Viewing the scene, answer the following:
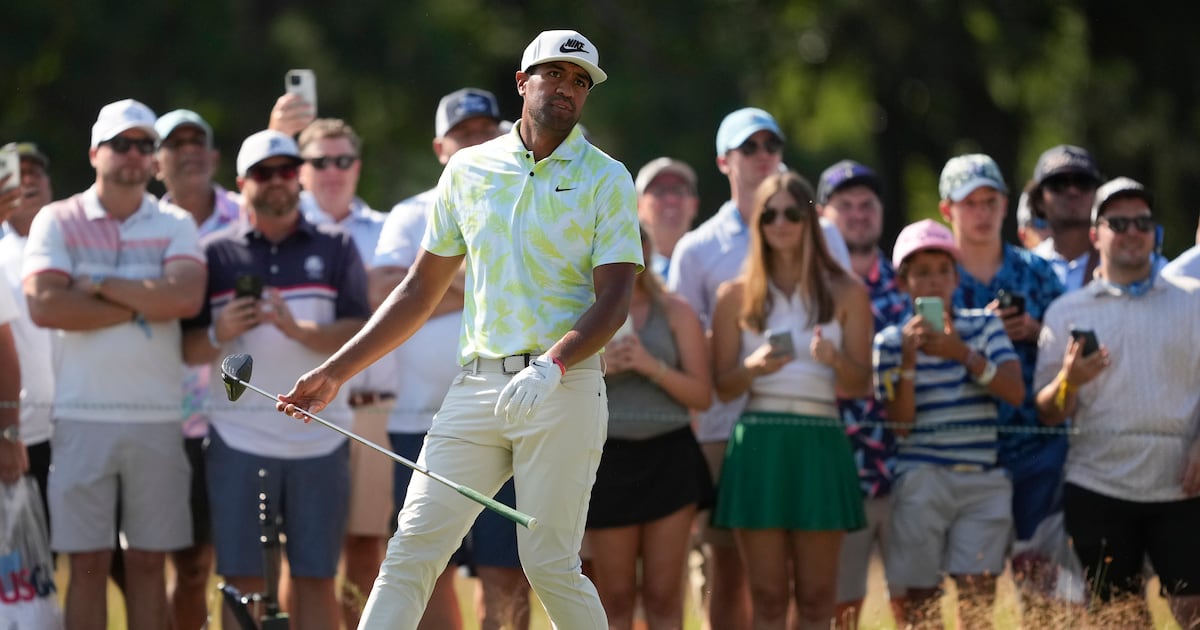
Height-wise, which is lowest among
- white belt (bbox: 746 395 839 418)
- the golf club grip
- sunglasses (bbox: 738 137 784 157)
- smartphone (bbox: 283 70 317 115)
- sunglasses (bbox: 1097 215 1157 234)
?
the golf club grip

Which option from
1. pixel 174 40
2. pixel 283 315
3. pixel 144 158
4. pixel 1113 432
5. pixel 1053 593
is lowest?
pixel 1053 593

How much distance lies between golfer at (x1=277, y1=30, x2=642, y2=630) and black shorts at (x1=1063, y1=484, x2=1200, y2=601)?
278cm

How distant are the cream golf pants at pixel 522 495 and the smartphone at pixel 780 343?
6.05 ft

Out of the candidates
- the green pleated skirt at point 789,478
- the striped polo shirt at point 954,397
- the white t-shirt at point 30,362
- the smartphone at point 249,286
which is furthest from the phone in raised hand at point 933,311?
the white t-shirt at point 30,362

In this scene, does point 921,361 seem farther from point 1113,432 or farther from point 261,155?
point 261,155

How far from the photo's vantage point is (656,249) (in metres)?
9.88

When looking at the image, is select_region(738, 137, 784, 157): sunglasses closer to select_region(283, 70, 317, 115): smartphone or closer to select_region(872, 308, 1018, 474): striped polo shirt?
select_region(872, 308, 1018, 474): striped polo shirt

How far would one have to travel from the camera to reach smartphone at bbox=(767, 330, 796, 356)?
7.71 meters

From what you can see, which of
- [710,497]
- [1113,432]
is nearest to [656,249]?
[710,497]

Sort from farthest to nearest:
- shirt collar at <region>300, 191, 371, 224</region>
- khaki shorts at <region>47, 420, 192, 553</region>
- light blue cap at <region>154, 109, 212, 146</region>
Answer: shirt collar at <region>300, 191, 371, 224</region> < light blue cap at <region>154, 109, 212, 146</region> < khaki shorts at <region>47, 420, 192, 553</region>

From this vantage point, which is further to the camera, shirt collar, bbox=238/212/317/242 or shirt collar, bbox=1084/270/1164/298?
shirt collar, bbox=238/212/317/242

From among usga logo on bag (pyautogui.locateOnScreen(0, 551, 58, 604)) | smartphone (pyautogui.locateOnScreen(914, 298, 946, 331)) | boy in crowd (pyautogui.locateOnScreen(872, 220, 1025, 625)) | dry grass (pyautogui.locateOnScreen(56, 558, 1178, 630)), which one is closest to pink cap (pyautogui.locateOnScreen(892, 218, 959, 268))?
boy in crowd (pyautogui.locateOnScreen(872, 220, 1025, 625))

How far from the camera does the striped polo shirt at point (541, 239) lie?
593cm

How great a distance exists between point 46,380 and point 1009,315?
4.38 m
